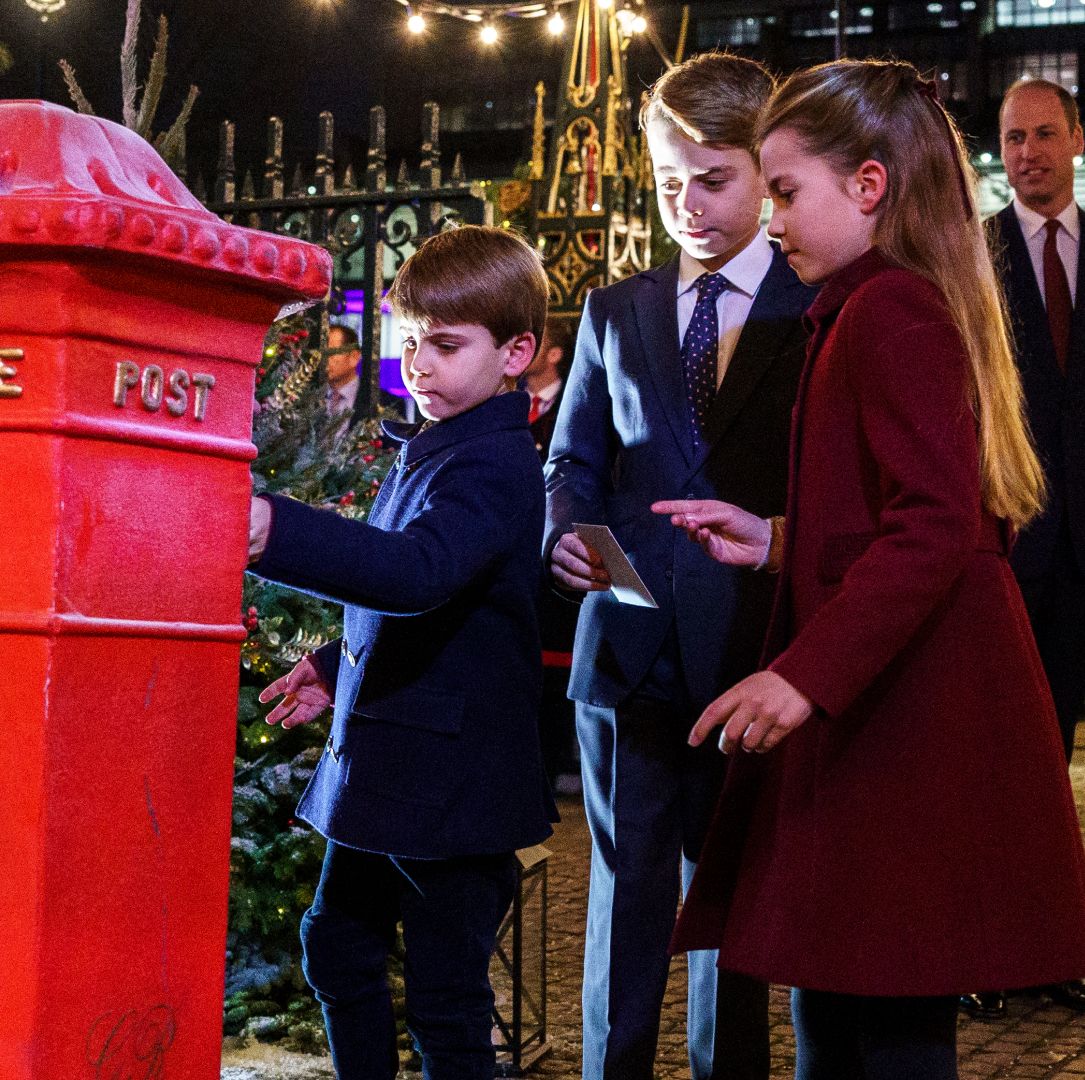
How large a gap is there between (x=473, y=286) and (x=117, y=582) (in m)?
1.08

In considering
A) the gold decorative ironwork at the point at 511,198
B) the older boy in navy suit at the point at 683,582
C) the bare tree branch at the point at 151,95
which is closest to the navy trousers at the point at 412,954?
the older boy in navy suit at the point at 683,582

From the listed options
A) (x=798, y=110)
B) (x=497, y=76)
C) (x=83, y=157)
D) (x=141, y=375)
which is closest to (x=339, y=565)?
(x=141, y=375)

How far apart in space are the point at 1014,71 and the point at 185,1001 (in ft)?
94.5

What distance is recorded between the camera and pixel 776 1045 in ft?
11.6

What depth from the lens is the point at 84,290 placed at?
126cm

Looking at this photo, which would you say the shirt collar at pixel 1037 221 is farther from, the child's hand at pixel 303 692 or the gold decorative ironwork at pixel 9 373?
the gold decorative ironwork at pixel 9 373

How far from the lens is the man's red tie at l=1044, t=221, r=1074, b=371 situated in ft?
12.8

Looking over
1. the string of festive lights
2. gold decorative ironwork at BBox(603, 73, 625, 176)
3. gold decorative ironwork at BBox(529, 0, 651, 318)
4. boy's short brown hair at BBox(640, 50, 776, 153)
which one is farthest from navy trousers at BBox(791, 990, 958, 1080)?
the string of festive lights

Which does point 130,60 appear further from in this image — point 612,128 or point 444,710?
point 612,128

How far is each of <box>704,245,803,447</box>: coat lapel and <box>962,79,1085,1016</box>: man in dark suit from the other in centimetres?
143

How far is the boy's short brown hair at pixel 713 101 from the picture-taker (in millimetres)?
2516

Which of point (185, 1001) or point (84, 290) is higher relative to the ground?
point (84, 290)

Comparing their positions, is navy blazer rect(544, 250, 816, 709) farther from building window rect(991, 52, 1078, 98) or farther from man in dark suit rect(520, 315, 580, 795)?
building window rect(991, 52, 1078, 98)

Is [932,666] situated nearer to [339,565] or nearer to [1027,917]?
[1027,917]
